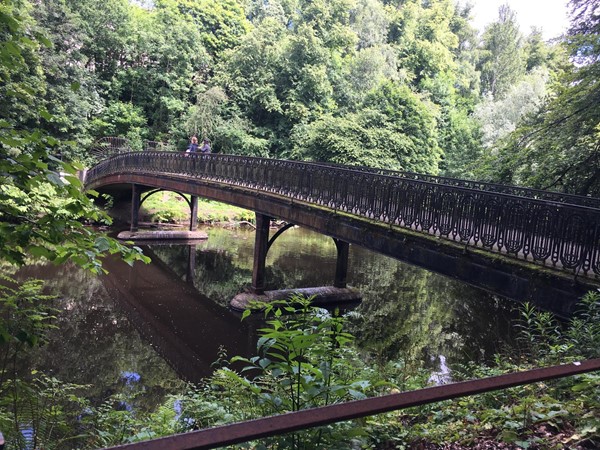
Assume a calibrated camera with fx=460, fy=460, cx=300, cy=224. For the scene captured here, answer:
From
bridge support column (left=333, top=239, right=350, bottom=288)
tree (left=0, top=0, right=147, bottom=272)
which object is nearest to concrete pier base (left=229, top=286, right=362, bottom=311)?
bridge support column (left=333, top=239, right=350, bottom=288)

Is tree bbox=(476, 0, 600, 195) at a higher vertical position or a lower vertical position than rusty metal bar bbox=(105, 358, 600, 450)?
higher

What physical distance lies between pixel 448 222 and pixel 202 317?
815cm

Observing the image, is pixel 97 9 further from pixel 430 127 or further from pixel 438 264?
pixel 438 264

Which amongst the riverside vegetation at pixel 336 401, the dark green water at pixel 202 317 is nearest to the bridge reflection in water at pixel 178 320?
the dark green water at pixel 202 317

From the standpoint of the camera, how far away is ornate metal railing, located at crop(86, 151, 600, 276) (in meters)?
5.86

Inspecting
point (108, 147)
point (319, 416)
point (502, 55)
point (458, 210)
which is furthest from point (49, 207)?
point (502, 55)

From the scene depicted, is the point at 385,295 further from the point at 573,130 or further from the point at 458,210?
the point at 458,210

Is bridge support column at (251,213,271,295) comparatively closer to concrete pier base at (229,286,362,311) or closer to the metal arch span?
concrete pier base at (229,286,362,311)

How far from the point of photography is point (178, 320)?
1297 centimetres

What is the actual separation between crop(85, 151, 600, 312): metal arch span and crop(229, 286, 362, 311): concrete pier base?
2.50m

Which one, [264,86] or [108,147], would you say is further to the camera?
[264,86]

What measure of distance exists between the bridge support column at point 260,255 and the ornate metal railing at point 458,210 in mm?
1049

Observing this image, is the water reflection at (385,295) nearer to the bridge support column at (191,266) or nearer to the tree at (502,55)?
the bridge support column at (191,266)

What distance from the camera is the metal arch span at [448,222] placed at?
19.4 feet
